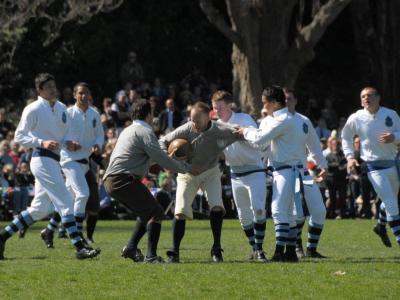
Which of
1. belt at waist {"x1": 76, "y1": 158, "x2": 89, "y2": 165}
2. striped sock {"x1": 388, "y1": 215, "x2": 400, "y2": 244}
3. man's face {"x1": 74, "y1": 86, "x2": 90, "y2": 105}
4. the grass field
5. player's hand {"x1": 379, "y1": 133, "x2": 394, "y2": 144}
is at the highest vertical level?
man's face {"x1": 74, "y1": 86, "x2": 90, "y2": 105}

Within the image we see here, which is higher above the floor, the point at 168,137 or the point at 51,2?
the point at 51,2

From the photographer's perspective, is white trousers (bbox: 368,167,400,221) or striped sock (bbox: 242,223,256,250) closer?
striped sock (bbox: 242,223,256,250)

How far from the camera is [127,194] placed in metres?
13.8

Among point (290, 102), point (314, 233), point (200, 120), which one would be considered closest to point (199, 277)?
point (200, 120)

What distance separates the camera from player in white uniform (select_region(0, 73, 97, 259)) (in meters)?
14.8

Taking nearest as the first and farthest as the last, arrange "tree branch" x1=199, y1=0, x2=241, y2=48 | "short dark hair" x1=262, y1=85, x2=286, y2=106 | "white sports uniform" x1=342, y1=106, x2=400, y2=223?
"short dark hair" x1=262, y1=85, x2=286, y2=106, "white sports uniform" x1=342, y1=106, x2=400, y2=223, "tree branch" x1=199, y1=0, x2=241, y2=48

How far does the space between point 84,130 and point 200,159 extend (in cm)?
362

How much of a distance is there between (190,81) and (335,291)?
1012 inches

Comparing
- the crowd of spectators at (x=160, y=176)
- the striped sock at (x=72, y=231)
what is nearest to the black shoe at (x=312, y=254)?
the striped sock at (x=72, y=231)

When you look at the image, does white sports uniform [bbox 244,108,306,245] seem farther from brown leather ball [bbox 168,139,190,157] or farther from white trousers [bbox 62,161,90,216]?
white trousers [bbox 62,161,90,216]

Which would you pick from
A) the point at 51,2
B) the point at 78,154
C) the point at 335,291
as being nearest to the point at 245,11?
the point at 51,2

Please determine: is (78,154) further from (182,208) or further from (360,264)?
(360,264)

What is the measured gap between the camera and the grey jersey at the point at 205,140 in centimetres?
1436

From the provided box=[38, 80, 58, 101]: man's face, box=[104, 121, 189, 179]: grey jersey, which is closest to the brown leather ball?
box=[104, 121, 189, 179]: grey jersey
